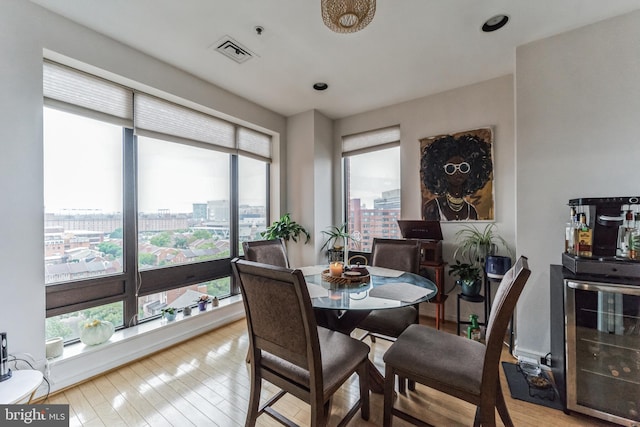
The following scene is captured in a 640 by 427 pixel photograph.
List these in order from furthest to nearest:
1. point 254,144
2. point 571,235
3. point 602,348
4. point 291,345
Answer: point 254,144 < point 571,235 < point 602,348 < point 291,345

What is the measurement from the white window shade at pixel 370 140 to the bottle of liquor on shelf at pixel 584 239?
2.12 m

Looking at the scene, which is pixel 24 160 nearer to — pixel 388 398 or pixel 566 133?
pixel 388 398

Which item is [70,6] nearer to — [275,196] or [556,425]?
[275,196]

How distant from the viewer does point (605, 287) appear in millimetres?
1592

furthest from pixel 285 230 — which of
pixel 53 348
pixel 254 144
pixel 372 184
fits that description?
pixel 53 348

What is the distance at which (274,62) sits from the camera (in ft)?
8.32

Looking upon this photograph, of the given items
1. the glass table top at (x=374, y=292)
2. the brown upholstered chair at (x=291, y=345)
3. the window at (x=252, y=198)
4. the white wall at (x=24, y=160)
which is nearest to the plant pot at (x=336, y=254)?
the window at (x=252, y=198)

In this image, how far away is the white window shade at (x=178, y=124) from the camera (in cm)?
250

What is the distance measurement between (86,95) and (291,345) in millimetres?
2603

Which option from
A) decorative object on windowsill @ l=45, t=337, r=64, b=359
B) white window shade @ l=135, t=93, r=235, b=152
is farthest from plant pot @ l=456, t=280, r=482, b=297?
decorative object on windowsill @ l=45, t=337, r=64, b=359

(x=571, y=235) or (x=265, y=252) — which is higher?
(x=571, y=235)

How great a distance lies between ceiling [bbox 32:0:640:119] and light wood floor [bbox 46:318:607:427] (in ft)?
9.18

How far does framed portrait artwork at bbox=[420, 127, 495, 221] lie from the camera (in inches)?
113

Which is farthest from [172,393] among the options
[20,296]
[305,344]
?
[305,344]
